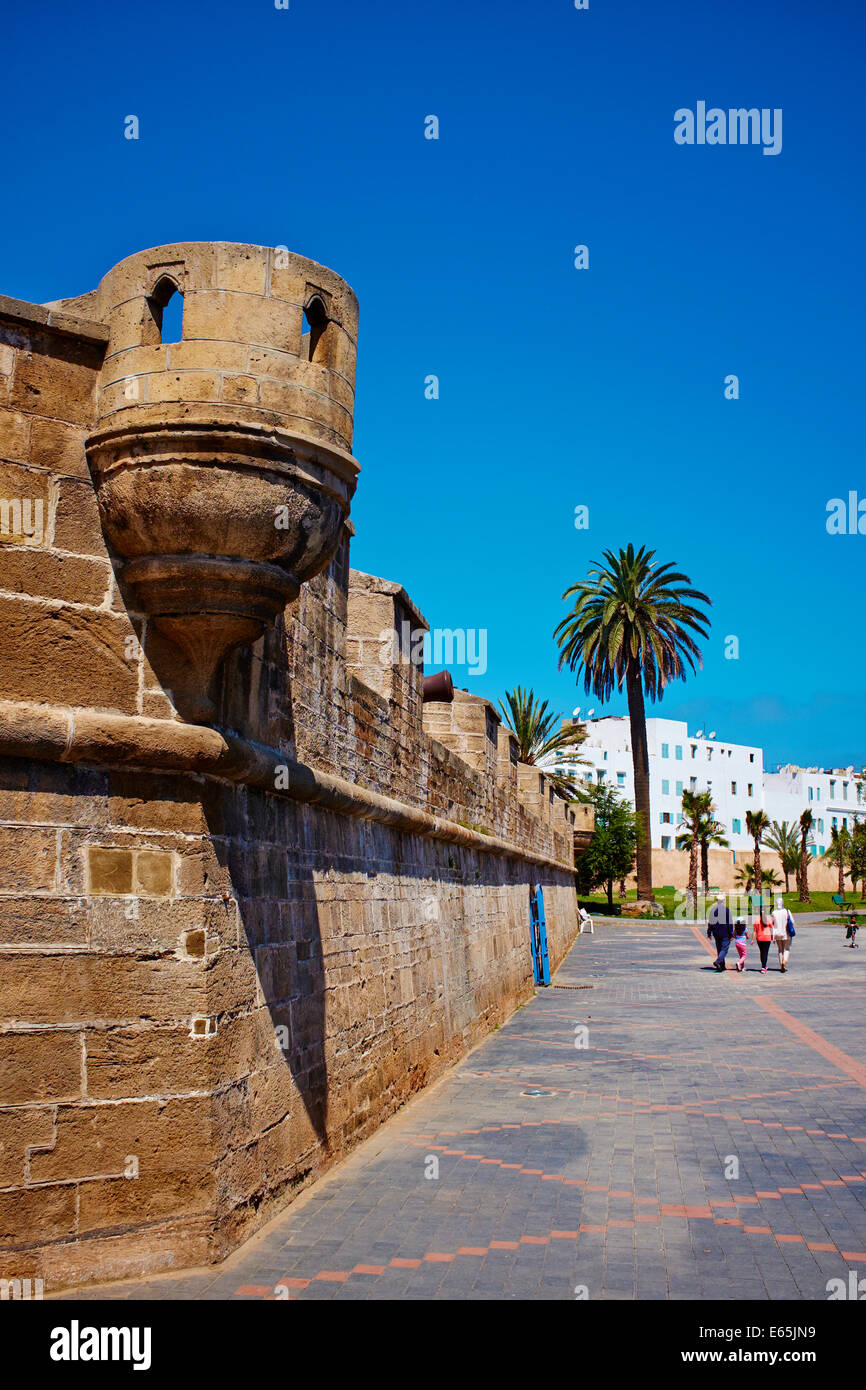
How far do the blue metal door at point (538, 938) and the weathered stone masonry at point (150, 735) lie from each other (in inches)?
526

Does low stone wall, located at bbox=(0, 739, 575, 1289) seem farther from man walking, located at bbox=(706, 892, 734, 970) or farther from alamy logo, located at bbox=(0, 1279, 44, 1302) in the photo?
man walking, located at bbox=(706, 892, 734, 970)

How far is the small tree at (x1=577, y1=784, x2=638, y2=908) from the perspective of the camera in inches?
1922

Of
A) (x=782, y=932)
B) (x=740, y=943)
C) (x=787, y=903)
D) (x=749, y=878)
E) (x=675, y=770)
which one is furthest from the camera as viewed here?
(x=675, y=770)

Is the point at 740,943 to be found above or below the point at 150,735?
below

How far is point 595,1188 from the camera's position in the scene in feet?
19.6

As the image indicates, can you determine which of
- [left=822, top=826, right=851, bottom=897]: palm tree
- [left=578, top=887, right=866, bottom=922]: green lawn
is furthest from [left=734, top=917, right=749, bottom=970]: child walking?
[left=822, top=826, right=851, bottom=897]: palm tree

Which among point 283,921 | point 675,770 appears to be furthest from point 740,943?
point 675,770

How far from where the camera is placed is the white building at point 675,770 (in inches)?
3206

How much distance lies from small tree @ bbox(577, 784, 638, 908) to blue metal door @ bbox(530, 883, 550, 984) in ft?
97.1

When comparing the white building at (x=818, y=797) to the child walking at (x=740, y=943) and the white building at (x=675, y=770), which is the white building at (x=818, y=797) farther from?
the child walking at (x=740, y=943)

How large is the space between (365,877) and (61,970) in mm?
3272

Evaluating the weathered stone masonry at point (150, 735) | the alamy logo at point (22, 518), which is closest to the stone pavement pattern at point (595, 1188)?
the weathered stone masonry at point (150, 735)

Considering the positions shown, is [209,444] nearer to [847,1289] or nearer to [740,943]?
[847,1289]

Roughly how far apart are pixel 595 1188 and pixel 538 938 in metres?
12.9
